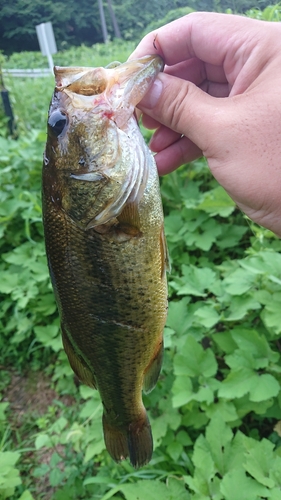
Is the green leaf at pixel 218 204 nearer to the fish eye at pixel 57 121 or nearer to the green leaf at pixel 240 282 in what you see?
the green leaf at pixel 240 282

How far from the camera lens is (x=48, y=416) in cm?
306

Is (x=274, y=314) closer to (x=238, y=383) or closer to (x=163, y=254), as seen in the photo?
(x=238, y=383)

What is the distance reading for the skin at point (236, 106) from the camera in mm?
1264

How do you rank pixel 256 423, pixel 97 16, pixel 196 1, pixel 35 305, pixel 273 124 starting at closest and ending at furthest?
pixel 273 124
pixel 256 423
pixel 196 1
pixel 35 305
pixel 97 16

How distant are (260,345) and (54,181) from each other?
133 cm

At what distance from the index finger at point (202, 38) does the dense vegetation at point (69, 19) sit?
210cm

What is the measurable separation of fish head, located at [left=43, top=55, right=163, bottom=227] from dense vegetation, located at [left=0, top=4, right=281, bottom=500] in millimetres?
1067

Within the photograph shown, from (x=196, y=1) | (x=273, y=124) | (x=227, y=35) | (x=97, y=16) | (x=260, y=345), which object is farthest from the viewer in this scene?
(x=97, y=16)

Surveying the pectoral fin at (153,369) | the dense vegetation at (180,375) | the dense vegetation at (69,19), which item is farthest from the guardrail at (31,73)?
the pectoral fin at (153,369)

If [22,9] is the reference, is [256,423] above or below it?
below

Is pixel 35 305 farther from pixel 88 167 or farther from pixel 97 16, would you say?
pixel 97 16

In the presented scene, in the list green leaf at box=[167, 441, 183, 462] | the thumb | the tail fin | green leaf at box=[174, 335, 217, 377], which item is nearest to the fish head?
the thumb

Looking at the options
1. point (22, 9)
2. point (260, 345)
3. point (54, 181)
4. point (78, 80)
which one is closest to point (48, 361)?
point (260, 345)

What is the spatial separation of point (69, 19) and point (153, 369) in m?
5.74
